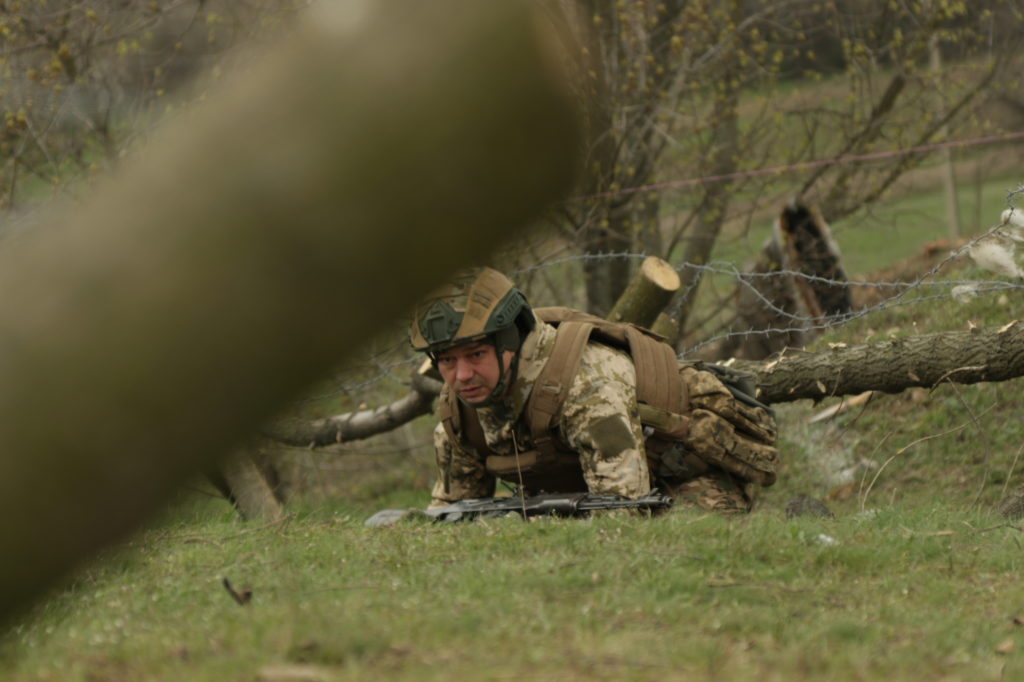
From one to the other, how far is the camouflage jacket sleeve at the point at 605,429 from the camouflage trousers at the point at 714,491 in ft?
2.30

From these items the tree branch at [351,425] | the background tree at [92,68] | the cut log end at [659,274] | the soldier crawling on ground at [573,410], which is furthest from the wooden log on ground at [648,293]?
the background tree at [92,68]

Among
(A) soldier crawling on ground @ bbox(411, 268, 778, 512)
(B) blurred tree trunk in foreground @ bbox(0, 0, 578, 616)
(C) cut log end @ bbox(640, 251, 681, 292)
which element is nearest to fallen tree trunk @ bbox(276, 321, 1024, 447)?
(C) cut log end @ bbox(640, 251, 681, 292)

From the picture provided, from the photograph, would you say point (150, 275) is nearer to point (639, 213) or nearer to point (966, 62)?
point (639, 213)

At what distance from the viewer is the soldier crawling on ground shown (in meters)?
6.68

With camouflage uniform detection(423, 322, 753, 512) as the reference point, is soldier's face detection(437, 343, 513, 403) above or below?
above

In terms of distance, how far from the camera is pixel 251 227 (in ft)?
6.82

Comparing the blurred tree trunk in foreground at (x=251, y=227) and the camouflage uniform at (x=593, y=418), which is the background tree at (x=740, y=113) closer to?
the camouflage uniform at (x=593, y=418)

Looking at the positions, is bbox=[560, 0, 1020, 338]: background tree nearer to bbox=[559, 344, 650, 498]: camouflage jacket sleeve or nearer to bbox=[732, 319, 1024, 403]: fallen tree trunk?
bbox=[732, 319, 1024, 403]: fallen tree trunk

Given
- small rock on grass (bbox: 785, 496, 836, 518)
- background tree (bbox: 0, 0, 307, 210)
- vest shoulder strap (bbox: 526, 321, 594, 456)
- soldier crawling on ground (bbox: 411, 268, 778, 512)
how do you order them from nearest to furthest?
soldier crawling on ground (bbox: 411, 268, 778, 512) → vest shoulder strap (bbox: 526, 321, 594, 456) → small rock on grass (bbox: 785, 496, 836, 518) → background tree (bbox: 0, 0, 307, 210)

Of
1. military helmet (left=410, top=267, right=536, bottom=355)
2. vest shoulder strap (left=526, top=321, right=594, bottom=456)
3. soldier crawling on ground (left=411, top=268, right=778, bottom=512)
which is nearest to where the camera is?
military helmet (left=410, top=267, right=536, bottom=355)

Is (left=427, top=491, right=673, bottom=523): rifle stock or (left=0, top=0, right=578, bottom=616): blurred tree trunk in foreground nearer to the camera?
(left=0, top=0, right=578, bottom=616): blurred tree trunk in foreground

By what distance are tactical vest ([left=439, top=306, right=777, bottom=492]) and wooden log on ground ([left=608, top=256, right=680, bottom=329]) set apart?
2012mm

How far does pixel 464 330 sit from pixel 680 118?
8605mm

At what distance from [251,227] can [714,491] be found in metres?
5.89
